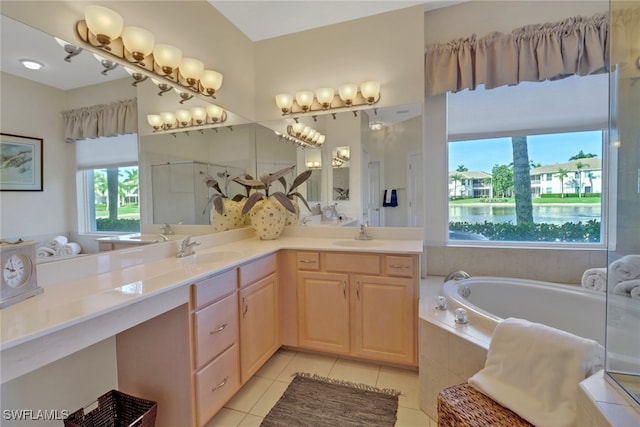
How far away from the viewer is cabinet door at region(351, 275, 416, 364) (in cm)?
191

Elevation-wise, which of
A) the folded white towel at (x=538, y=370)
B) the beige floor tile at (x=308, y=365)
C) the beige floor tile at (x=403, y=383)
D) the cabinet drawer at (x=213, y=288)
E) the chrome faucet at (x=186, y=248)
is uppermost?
the chrome faucet at (x=186, y=248)

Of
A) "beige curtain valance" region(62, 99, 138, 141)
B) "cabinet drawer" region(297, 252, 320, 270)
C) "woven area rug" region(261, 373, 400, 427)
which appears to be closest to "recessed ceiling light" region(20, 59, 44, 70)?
"beige curtain valance" region(62, 99, 138, 141)

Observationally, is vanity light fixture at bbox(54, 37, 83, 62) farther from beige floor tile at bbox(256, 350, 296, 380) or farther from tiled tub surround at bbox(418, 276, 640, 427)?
tiled tub surround at bbox(418, 276, 640, 427)

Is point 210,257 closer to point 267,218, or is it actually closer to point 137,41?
point 267,218

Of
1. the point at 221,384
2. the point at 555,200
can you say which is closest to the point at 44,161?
the point at 221,384

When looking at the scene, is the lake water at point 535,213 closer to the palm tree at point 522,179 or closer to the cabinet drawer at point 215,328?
the palm tree at point 522,179

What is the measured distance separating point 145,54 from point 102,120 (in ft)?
1.67

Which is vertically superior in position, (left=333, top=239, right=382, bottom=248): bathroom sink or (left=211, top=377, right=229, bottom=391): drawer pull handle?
(left=333, top=239, right=382, bottom=248): bathroom sink

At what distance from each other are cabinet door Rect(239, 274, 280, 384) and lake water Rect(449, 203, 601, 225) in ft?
5.94

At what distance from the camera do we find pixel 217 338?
5.03ft

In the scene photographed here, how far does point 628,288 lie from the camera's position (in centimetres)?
111

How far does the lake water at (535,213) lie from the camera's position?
245 centimetres

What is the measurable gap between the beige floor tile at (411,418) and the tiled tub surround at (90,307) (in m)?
0.91

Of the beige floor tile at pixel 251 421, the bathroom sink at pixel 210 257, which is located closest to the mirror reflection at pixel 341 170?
the bathroom sink at pixel 210 257
